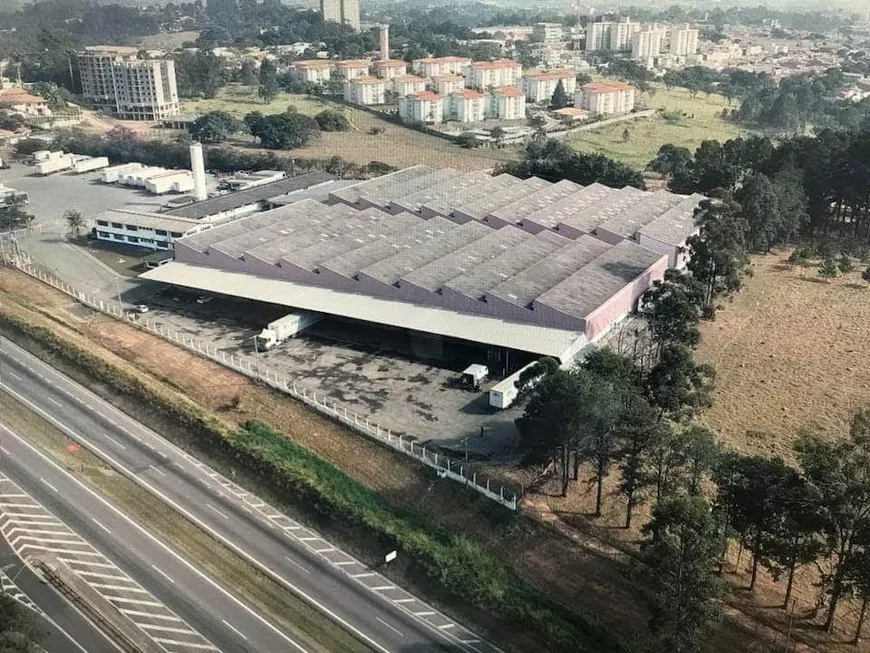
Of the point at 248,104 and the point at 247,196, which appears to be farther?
the point at 248,104

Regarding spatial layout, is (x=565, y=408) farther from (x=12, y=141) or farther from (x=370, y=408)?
(x=12, y=141)

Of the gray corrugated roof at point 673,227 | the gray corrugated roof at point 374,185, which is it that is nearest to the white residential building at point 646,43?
the gray corrugated roof at point 374,185

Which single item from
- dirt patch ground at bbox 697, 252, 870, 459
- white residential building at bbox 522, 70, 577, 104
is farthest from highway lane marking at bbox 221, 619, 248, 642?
white residential building at bbox 522, 70, 577, 104

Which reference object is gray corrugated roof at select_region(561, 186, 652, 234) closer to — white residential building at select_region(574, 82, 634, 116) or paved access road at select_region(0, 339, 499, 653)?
paved access road at select_region(0, 339, 499, 653)

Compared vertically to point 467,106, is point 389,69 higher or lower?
higher

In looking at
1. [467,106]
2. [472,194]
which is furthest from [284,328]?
[467,106]

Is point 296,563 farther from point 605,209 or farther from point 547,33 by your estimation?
point 547,33

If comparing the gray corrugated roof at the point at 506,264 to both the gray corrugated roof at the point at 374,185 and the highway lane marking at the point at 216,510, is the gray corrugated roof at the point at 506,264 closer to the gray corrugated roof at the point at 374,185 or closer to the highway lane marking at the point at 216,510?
the gray corrugated roof at the point at 374,185
